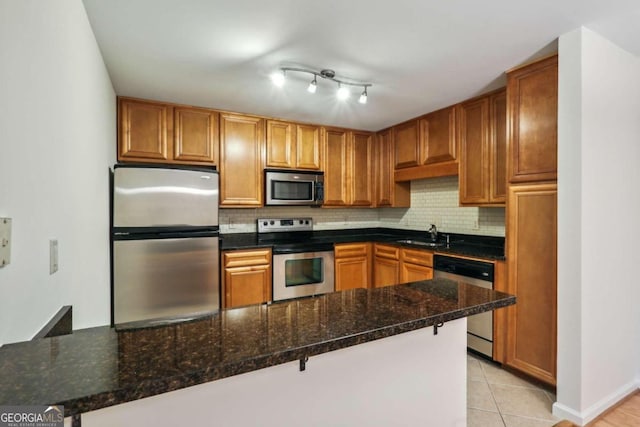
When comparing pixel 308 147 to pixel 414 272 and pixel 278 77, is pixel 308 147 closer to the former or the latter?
pixel 278 77

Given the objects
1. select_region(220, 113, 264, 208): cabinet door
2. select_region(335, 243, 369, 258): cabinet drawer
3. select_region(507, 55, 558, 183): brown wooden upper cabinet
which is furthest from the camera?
select_region(335, 243, 369, 258): cabinet drawer

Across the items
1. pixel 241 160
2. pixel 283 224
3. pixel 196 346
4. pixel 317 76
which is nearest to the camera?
pixel 196 346

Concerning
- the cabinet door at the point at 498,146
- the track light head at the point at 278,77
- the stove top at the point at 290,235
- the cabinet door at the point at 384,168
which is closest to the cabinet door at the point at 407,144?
the cabinet door at the point at 384,168

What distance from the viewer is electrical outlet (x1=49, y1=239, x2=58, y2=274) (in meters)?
1.08

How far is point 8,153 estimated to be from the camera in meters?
0.81

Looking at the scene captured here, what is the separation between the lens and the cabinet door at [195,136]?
3.14 meters

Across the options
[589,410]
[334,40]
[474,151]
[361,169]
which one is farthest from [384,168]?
[589,410]

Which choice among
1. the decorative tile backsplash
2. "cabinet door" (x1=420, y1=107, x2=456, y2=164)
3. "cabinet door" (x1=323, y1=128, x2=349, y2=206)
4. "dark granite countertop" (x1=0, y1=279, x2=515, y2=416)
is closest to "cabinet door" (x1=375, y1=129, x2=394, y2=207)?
the decorative tile backsplash

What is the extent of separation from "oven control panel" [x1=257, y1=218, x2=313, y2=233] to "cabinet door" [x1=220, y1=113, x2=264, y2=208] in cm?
39

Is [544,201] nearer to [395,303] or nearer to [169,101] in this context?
[395,303]

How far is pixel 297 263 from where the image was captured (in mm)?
3441

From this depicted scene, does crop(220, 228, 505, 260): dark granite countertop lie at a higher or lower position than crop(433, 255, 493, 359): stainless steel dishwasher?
higher

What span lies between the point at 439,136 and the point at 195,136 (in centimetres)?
254

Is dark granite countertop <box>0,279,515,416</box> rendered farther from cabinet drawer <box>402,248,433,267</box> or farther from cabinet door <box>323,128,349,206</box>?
cabinet door <box>323,128,349,206</box>
